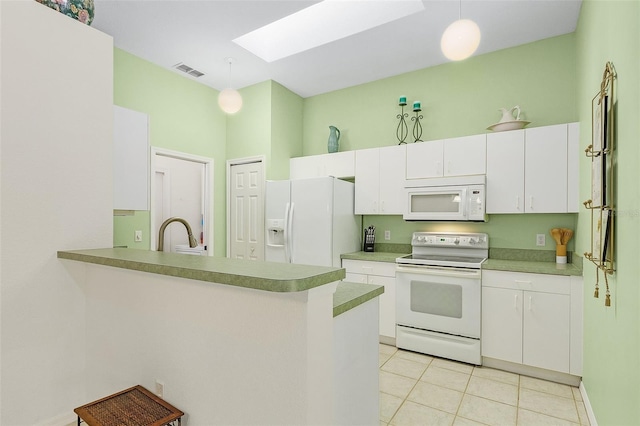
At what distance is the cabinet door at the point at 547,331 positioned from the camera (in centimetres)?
267

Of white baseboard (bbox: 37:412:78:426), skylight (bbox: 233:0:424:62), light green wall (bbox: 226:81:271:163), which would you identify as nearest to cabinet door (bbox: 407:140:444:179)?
skylight (bbox: 233:0:424:62)

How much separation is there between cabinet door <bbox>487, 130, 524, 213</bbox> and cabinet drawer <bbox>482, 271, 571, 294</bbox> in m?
0.63

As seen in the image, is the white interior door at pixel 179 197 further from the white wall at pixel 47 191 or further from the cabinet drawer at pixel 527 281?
the cabinet drawer at pixel 527 281

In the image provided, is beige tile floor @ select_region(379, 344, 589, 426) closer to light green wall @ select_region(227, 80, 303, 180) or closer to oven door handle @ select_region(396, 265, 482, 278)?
oven door handle @ select_region(396, 265, 482, 278)

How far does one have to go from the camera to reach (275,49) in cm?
367

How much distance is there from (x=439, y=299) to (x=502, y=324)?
545 millimetres

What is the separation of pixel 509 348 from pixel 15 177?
363 centimetres

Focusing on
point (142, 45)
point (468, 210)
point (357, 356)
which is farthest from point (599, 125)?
point (142, 45)

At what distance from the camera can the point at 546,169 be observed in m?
2.98

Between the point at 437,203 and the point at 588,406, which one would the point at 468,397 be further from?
the point at 437,203

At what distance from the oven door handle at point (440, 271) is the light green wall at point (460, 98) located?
1.55m

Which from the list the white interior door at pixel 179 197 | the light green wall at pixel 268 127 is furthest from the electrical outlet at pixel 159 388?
the white interior door at pixel 179 197

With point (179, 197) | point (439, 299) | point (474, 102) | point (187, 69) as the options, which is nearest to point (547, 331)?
point (439, 299)

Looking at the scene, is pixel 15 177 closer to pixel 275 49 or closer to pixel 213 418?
pixel 213 418
